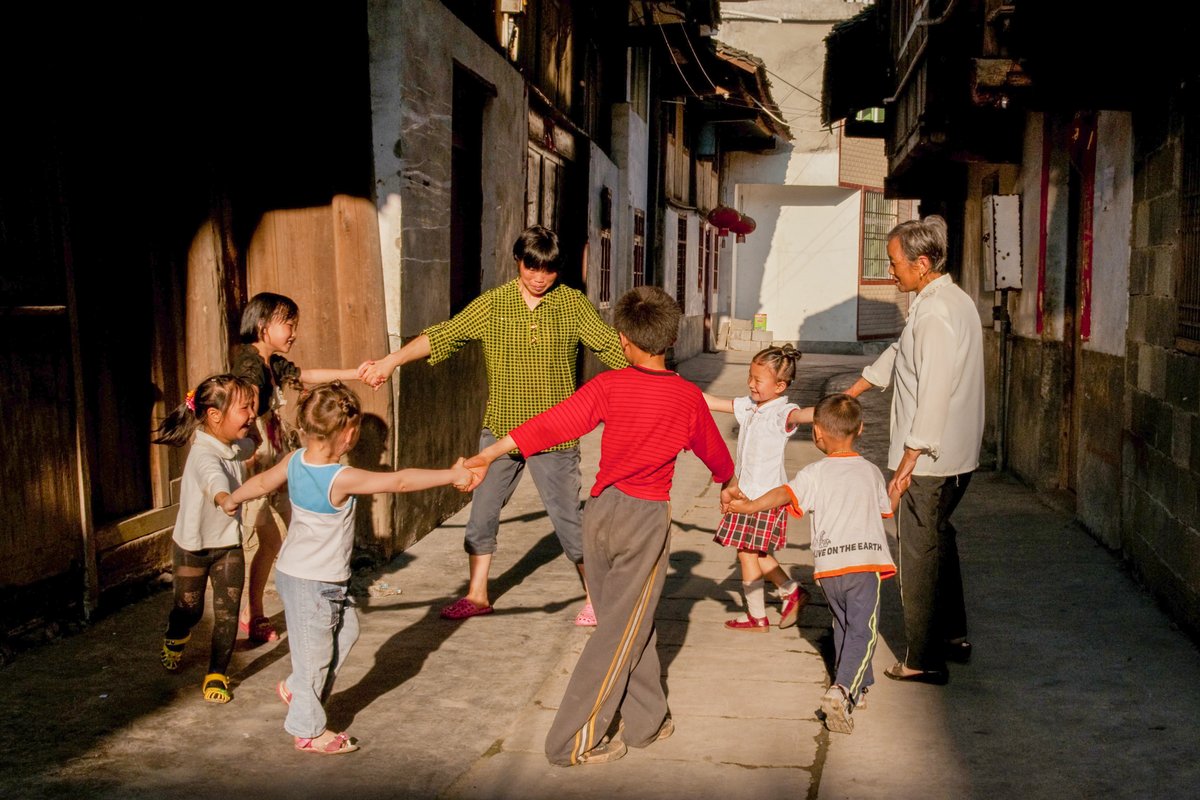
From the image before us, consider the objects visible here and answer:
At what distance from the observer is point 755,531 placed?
5.44m

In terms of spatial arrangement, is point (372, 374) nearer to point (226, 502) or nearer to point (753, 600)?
point (226, 502)

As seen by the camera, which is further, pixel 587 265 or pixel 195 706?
pixel 587 265

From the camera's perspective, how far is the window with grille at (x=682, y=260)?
24234mm

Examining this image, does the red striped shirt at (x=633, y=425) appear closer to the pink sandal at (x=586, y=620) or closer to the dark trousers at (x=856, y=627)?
the dark trousers at (x=856, y=627)

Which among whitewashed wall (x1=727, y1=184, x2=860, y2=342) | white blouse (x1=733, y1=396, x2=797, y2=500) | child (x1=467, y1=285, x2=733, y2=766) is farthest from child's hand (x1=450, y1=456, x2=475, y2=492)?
whitewashed wall (x1=727, y1=184, x2=860, y2=342)

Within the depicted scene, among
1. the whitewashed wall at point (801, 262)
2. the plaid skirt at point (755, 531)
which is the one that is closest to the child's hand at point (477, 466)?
the plaid skirt at point (755, 531)

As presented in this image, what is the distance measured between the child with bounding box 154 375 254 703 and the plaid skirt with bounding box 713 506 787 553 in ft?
6.91

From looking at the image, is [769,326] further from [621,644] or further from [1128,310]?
[621,644]

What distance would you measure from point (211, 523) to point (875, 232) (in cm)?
2869

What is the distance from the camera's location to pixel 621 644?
13.0 ft

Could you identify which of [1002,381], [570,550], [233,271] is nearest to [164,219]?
[233,271]

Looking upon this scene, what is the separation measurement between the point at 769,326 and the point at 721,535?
85.1 feet

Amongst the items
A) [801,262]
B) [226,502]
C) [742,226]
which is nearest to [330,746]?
[226,502]

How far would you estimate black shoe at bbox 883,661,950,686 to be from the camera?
487 centimetres
